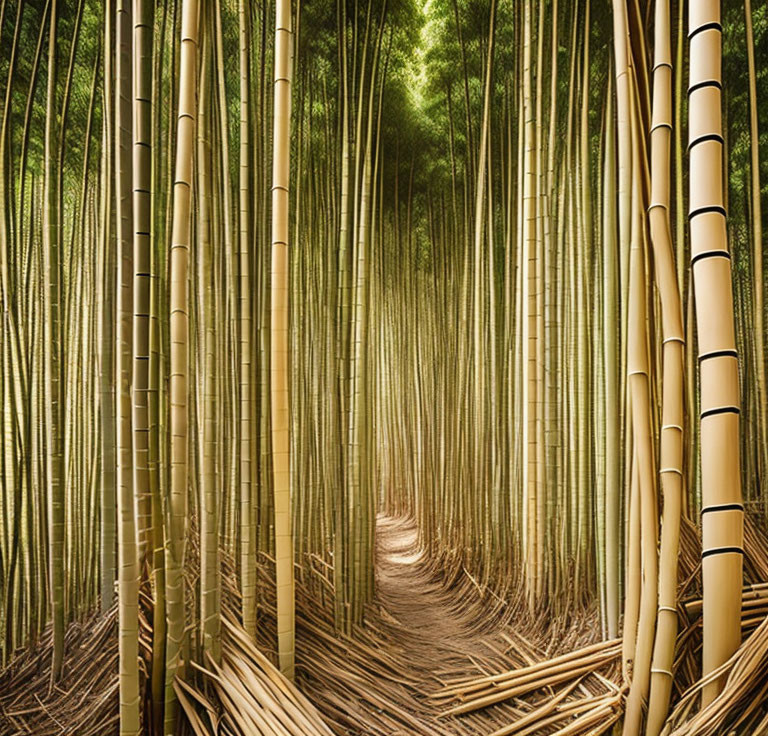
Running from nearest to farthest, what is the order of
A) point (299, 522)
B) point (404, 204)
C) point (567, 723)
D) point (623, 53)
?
point (623, 53), point (567, 723), point (299, 522), point (404, 204)

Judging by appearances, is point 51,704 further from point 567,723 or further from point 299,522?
point 567,723

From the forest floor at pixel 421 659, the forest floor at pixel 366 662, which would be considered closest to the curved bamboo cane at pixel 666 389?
the forest floor at pixel 366 662

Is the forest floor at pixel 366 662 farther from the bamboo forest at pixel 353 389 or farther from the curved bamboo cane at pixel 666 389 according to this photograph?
the curved bamboo cane at pixel 666 389

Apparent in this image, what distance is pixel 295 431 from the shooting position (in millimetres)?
2369

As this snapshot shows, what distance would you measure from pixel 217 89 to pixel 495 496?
1.92 m

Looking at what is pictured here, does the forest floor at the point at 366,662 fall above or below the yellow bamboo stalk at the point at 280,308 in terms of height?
below

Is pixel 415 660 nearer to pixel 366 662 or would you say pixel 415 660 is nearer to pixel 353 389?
pixel 366 662

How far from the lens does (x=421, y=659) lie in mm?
1933

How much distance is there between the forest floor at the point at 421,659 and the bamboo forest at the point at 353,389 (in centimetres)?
1

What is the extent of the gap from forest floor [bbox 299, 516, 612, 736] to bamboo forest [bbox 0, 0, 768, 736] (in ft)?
0.04

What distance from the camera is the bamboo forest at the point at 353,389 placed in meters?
1.00

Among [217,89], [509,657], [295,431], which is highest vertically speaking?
[217,89]

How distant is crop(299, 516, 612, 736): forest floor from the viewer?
58.4 inches

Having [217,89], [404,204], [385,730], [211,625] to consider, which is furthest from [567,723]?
[404,204]
